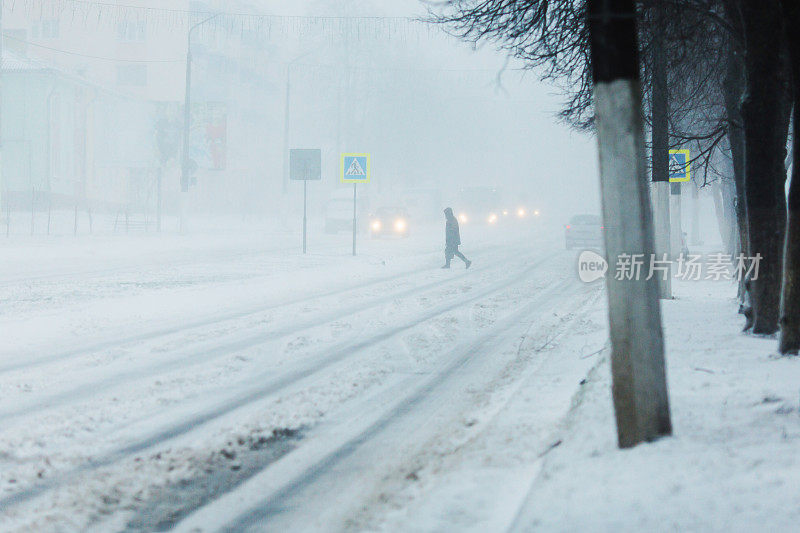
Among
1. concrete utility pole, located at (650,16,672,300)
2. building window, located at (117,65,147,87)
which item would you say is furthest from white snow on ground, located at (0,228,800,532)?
building window, located at (117,65,147,87)

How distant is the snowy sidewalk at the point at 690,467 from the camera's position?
3.87 metres

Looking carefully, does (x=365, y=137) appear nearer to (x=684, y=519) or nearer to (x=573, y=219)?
(x=573, y=219)

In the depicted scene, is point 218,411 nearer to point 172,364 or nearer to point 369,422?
point 369,422

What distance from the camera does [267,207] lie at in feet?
225

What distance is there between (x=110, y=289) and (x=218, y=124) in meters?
25.3

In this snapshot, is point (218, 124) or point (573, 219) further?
point (218, 124)

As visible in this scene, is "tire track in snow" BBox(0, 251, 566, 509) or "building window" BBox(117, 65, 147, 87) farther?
"building window" BBox(117, 65, 147, 87)

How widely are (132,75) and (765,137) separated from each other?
60.8 m

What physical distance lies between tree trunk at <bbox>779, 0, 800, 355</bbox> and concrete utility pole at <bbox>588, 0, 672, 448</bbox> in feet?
11.4

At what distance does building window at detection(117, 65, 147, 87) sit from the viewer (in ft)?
208

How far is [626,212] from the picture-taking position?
469 centimetres

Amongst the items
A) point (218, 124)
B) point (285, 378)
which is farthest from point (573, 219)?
point (285, 378)

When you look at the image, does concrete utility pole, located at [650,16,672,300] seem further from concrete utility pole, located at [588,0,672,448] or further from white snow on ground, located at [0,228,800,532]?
concrete utility pole, located at [588,0,672,448]

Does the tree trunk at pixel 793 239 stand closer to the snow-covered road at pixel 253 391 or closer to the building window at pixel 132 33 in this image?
the snow-covered road at pixel 253 391
